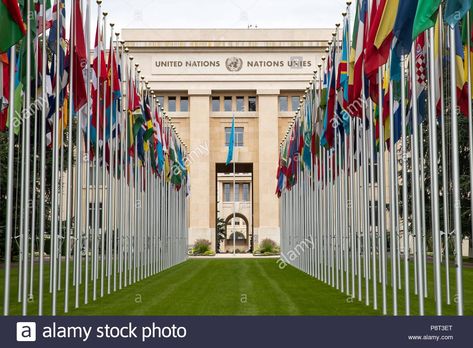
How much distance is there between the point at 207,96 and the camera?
8250 centimetres

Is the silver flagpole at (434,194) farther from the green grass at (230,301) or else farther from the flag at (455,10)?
the green grass at (230,301)

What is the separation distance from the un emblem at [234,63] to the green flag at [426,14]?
68777mm

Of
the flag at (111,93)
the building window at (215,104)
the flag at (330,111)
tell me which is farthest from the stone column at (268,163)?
the flag at (111,93)

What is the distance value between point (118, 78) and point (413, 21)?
46.0 ft

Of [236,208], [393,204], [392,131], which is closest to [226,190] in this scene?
[236,208]

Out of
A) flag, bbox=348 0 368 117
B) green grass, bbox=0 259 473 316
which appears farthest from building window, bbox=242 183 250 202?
flag, bbox=348 0 368 117

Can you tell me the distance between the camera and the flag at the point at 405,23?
1490cm

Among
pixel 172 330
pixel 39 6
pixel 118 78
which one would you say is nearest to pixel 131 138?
pixel 118 78

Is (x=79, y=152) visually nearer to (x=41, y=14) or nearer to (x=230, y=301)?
(x=41, y=14)

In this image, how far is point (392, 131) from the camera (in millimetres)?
17359

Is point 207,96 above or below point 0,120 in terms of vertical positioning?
above

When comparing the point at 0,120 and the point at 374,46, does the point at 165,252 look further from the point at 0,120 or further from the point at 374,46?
the point at 374,46

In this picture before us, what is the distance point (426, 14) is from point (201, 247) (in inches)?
2389

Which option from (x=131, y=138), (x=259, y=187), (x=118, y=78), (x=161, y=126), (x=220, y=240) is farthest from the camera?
(x=220, y=240)
